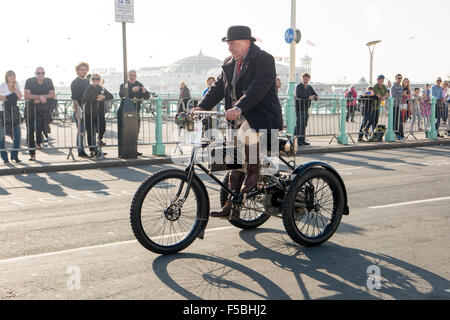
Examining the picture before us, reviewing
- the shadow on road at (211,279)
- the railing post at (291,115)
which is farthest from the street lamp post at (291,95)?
the shadow on road at (211,279)

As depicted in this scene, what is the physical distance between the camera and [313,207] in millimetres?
5137

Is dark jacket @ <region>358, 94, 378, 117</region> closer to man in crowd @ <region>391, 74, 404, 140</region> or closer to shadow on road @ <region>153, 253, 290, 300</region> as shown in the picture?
man in crowd @ <region>391, 74, 404, 140</region>

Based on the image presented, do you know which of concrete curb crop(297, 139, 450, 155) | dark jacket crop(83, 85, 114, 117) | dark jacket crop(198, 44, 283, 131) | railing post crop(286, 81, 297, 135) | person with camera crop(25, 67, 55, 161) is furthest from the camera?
railing post crop(286, 81, 297, 135)

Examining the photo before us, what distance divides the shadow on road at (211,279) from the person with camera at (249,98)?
0.49m

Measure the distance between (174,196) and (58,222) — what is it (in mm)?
2052

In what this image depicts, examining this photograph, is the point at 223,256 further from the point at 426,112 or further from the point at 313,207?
the point at 426,112

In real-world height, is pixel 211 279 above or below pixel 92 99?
below

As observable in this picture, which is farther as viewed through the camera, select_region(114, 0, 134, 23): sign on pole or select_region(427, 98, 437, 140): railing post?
select_region(427, 98, 437, 140): railing post

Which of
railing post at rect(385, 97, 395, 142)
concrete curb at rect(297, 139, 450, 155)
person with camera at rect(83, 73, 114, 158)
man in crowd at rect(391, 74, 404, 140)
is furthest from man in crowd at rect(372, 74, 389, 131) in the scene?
person with camera at rect(83, 73, 114, 158)

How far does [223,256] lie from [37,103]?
8.00 metres

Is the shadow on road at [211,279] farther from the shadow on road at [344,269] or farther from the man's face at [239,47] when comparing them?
the man's face at [239,47]

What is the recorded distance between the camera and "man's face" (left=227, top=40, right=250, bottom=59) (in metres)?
4.95

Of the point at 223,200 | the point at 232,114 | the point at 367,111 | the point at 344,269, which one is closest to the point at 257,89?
the point at 232,114

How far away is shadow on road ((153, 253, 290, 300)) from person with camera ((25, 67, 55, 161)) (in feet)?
24.8
